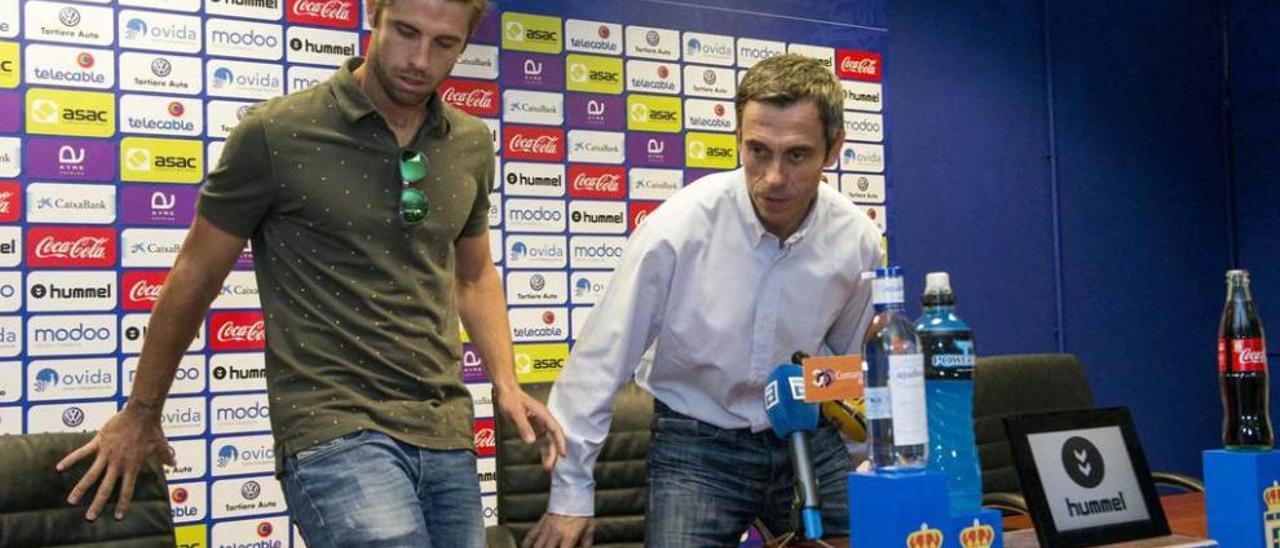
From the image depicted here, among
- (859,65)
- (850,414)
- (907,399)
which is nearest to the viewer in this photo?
(907,399)

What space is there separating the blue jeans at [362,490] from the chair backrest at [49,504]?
319mm

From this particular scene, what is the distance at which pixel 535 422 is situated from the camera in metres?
2.13

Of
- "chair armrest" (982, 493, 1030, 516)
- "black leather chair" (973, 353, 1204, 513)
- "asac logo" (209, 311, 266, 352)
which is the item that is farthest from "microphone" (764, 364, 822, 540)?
"asac logo" (209, 311, 266, 352)

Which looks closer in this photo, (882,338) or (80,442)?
(882,338)

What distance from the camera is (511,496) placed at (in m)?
2.54

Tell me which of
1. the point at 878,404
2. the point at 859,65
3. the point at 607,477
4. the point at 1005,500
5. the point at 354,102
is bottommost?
the point at 1005,500

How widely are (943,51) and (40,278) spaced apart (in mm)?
2990

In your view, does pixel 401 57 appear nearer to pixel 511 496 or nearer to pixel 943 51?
pixel 511 496

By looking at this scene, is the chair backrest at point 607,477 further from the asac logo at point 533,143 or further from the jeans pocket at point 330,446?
the asac logo at point 533,143

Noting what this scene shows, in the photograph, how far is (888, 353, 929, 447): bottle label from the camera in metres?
1.33

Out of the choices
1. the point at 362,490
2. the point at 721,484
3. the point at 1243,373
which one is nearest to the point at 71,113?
the point at 362,490

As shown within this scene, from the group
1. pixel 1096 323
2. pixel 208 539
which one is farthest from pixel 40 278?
pixel 1096 323

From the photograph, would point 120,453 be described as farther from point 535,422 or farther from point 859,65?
point 859,65

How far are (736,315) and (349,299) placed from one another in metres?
0.75
